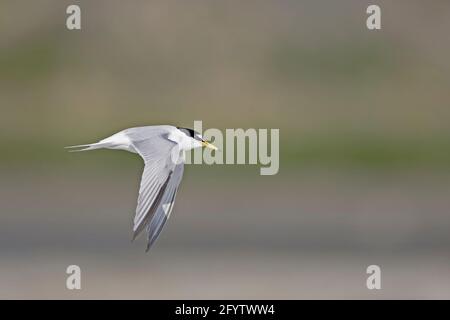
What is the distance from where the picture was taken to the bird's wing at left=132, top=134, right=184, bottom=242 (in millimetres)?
3039

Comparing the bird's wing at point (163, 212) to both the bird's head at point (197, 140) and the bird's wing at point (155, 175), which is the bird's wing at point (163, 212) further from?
the bird's head at point (197, 140)

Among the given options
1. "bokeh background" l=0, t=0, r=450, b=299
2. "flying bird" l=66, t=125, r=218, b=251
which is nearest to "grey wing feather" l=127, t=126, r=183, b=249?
"flying bird" l=66, t=125, r=218, b=251

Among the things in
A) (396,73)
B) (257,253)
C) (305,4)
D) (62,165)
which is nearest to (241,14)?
(305,4)

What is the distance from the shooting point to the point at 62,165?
326 inches

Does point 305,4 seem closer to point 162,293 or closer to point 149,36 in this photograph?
point 149,36

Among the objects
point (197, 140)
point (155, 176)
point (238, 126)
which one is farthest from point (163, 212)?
point (238, 126)

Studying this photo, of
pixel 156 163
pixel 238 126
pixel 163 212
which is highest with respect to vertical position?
pixel 238 126

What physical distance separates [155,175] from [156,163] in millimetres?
52

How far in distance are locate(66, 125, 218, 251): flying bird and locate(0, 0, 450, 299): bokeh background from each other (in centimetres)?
315

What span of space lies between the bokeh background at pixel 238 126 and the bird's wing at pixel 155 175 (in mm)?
3243

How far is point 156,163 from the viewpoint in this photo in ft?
10.6

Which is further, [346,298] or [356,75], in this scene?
[356,75]

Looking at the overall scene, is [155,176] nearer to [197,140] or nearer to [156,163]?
[156,163]

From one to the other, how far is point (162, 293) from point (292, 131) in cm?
277
